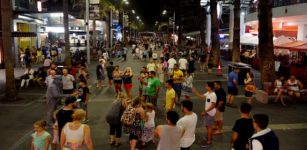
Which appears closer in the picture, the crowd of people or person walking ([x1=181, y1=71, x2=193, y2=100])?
the crowd of people

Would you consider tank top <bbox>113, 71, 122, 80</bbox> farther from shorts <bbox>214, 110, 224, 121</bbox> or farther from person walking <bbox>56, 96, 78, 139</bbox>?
person walking <bbox>56, 96, 78, 139</bbox>

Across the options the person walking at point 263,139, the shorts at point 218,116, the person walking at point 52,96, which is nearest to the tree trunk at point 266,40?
the shorts at point 218,116

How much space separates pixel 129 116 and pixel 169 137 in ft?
7.83

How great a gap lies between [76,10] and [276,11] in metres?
24.3

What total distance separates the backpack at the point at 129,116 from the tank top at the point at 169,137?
7.37 feet

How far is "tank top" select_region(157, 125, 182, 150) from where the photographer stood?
6410mm

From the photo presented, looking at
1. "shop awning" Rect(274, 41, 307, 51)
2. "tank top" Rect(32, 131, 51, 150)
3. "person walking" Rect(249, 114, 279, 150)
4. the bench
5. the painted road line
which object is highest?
"shop awning" Rect(274, 41, 307, 51)

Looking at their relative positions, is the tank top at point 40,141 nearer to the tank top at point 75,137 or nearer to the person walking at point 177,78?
the tank top at point 75,137

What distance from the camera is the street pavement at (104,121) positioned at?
32.6ft

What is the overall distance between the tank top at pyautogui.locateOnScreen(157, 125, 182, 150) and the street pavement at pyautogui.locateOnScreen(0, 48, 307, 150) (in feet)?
9.99

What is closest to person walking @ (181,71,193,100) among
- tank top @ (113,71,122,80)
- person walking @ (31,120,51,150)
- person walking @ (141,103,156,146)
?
tank top @ (113,71,122,80)

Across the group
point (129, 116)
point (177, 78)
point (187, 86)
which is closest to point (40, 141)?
point (129, 116)

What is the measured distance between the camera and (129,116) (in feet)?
28.3

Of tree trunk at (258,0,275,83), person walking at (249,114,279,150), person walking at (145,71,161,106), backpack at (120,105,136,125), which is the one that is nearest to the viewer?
person walking at (249,114,279,150)
